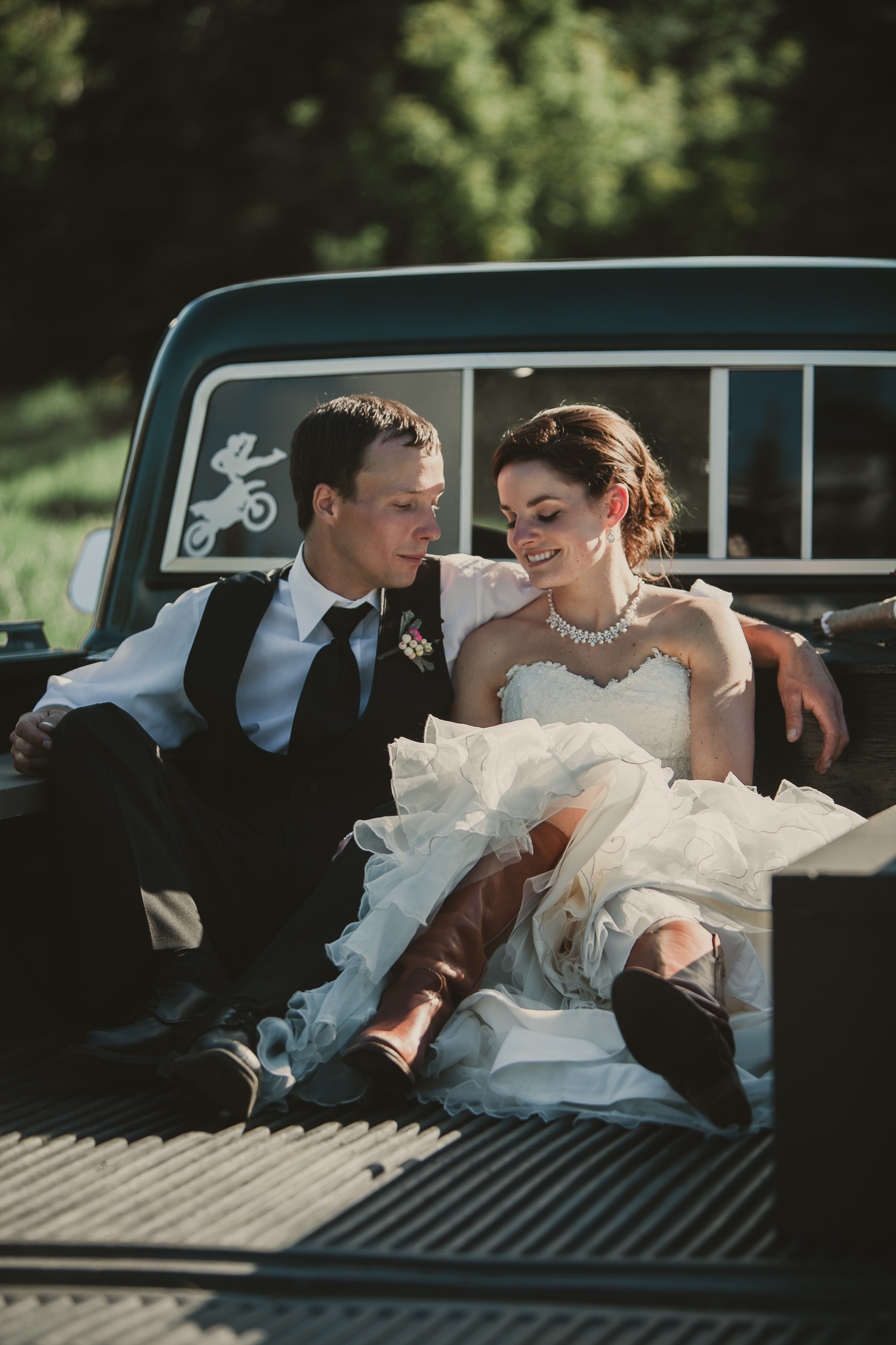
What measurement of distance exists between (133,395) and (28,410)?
1.44 meters

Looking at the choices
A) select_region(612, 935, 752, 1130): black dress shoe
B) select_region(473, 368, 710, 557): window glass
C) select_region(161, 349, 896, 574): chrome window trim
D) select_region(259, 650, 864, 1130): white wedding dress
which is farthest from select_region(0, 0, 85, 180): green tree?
select_region(612, 935, 752, 1130): black dress shoe

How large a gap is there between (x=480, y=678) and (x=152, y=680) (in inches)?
29.5

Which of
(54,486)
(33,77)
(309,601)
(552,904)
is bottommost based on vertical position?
(552,904)

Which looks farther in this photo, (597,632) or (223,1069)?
(597,632)

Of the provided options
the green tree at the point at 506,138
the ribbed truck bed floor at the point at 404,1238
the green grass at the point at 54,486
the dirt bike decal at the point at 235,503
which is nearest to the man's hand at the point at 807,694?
the ribbed truck bed floor at the point at 404,1238

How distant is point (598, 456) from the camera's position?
8.82ft

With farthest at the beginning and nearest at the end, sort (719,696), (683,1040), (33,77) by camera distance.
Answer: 1. (33,77)
2. (719,696)
3. (683,1040)

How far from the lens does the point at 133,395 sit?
662 inches

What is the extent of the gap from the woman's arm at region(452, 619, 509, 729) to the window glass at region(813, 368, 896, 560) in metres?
0.93

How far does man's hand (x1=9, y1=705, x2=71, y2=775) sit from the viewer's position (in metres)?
2.39

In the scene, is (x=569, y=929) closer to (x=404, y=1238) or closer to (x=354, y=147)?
(x=404, y=1238)

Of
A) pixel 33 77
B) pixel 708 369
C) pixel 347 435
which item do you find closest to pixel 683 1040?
pixel 347 435

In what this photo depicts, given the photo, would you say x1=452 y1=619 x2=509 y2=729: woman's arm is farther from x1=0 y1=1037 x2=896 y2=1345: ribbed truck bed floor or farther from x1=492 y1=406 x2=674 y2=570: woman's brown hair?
x1=0 y1=1037 x2=896 y2=1345: ribbed truck bed floor

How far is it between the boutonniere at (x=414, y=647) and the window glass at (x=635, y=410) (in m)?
0.55
